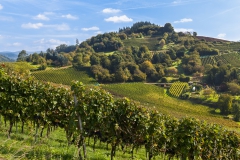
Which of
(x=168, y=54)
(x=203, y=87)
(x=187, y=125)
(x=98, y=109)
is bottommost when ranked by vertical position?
(x=203, y=87)

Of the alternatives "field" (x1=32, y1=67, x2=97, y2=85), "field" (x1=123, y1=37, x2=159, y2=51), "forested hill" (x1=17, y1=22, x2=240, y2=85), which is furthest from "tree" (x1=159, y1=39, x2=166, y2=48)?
"field" (x1=32, y1=67, x2=97, y2=85)

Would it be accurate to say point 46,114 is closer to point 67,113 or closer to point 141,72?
point 67,113

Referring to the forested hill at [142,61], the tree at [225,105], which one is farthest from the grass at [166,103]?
the forested hill at [142,61]

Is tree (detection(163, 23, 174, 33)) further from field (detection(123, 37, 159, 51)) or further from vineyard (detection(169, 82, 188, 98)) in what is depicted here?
vineyard (detection(169, 82, 188, 98))

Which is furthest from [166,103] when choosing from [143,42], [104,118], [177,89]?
[143,42]

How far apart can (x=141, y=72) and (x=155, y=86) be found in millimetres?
13859

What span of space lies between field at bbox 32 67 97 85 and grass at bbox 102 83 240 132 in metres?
14.1

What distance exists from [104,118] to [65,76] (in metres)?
74.2

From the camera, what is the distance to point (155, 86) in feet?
253

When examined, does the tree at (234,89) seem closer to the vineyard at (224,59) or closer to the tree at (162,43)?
the vineyard at (224,59)

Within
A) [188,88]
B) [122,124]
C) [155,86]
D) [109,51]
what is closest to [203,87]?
[188,88]

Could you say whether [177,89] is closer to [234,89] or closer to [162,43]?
[234,89]

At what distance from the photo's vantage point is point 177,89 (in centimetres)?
7319

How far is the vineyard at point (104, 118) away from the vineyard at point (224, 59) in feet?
318
